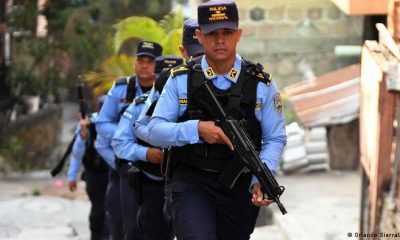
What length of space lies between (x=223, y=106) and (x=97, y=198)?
4.37 meters

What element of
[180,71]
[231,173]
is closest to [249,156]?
[231,173]

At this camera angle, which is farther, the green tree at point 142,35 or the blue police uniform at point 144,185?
the green tree at point 142,35

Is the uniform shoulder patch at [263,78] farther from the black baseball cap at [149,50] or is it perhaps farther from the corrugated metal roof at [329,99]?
the corrugated metal roof at [329,99]

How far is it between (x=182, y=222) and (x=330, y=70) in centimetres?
1026

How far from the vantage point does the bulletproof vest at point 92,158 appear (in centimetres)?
904

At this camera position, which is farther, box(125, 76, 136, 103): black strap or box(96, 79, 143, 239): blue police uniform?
box(96, 79, 143, 239): blue police uniform

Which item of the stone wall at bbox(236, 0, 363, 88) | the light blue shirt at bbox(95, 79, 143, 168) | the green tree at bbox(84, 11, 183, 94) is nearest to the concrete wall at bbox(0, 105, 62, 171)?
the green tree at bbox(84, 11, 183, 94)

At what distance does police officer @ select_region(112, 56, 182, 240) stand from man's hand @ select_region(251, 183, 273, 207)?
1.59 metres

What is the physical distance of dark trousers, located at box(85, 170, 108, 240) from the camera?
9.12 meters

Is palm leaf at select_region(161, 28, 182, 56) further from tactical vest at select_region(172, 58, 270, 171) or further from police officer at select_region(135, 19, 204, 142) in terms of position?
tactical vest at select_region(172, 58, 270, 171)

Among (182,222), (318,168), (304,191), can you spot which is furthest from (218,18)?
(318,168)

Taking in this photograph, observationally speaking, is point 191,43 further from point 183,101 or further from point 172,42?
point 172,42

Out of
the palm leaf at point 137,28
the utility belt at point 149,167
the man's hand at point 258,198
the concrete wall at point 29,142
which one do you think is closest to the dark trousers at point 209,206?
the man's hand at point 258,198

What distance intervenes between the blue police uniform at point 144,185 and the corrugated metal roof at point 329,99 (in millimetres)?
7165
